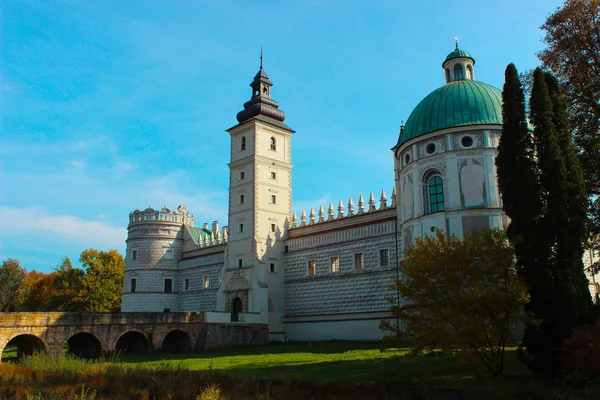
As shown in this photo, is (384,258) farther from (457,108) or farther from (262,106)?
(262,106)

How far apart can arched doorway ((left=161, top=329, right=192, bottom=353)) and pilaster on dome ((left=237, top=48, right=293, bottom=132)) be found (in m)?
16.5

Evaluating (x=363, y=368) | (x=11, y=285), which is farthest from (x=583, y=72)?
(x=11, y=285)

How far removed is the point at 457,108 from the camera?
96.0 feet

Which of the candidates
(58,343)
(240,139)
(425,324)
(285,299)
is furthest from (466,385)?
(240,139)

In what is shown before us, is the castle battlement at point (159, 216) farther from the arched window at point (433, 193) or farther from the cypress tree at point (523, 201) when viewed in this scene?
the cypress tree at point (523, 201)

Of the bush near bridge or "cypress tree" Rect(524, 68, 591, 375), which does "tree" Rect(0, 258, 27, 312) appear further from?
"cypress tree" Rect(524, 68, 591, 375)

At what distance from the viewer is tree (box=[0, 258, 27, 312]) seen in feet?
200

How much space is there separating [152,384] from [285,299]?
26213 mm

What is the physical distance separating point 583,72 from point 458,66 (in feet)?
45.0

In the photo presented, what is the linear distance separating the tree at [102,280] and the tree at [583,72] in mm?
45939

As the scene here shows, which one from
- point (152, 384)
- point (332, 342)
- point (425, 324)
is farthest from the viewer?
point (332, 342)

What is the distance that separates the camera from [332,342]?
113 feet

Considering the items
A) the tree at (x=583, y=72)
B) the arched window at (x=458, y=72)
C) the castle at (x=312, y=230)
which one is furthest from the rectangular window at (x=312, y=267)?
the tree at (x=583, y=72)

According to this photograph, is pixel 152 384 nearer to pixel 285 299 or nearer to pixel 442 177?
pixel 442 177
